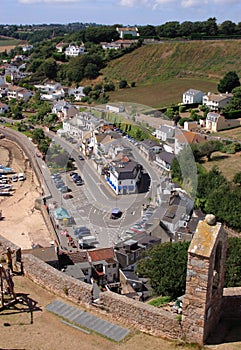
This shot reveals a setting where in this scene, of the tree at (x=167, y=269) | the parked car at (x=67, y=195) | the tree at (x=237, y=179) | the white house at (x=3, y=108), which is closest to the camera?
the tree at (x=167, y=269)

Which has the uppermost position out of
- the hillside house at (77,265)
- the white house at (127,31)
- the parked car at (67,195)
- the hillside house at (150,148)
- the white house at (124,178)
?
the white house at (127,31)

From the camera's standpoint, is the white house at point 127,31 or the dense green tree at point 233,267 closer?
the dense green tree at point 233,267

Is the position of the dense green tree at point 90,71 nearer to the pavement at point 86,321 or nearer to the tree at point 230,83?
the tree at point 230,83

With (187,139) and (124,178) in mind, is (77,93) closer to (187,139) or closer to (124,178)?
(187,139)

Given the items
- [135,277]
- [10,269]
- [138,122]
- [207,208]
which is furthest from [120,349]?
[138,122]

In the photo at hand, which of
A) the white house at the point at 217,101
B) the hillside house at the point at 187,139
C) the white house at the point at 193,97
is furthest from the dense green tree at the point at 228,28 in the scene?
the hillside house at the point at 187,139

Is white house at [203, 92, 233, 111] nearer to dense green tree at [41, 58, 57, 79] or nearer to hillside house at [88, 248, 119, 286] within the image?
hillside house at [88, 248, 119, 286]

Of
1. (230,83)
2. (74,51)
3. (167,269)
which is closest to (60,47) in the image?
(74,51)

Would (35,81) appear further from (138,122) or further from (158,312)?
(158,312)
